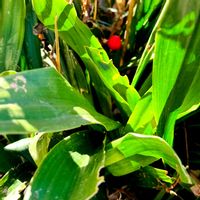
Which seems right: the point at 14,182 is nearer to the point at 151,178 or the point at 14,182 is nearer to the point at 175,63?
the point at 151,178

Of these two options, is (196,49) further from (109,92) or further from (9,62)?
(9,62)

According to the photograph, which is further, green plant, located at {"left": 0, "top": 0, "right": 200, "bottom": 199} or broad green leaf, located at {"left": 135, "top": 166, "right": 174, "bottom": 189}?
broad green leaf, located at {"left": 135, "top": 166, "right": 174, "bottom": 189}

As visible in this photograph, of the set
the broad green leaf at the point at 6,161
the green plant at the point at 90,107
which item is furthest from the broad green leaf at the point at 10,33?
the broad green leaf at the point at 6,161

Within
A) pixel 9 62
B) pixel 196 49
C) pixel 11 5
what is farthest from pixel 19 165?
pixel 196 49

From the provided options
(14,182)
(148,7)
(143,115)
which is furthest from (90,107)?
(148,7)

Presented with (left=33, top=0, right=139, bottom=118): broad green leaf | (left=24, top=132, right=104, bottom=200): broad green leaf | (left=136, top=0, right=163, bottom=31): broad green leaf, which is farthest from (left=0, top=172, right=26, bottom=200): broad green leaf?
(left=136, top=0, right=163, bottom=31): broad green leaf

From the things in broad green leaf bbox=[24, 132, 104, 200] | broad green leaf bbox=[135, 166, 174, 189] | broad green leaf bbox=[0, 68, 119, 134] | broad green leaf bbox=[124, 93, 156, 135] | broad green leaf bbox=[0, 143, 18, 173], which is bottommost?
broad green leaf bbox=[0, 143, 18, 173]

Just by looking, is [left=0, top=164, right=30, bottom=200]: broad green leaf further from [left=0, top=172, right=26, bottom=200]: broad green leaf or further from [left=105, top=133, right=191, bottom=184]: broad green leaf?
[left=105, top=133, right=191, bottom=184]: broad green leaf
